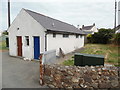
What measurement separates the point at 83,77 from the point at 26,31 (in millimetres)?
7596

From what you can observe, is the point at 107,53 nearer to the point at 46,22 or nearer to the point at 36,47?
the point at 46,22

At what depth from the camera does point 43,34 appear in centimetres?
848

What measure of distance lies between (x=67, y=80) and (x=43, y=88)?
123cm

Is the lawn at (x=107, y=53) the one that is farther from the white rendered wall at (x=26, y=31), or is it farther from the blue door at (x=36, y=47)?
the white rendered wall at (x=26, y=31)

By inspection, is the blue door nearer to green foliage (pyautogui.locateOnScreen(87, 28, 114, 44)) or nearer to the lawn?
the lawn

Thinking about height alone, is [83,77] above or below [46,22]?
below

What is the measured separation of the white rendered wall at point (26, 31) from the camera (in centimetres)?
872

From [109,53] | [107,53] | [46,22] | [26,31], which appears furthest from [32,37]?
[109,53]

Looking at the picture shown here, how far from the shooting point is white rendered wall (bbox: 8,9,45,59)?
872 centimetres

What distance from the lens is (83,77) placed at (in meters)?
3.97

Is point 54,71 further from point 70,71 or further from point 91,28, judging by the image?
point 91,28

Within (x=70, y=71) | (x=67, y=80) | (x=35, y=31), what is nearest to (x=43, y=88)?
(x=67, y=80)

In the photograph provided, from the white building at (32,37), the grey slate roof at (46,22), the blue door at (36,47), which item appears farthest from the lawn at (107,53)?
the grey slate roof at (46,22)

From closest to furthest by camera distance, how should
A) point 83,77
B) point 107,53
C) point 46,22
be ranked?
point 83,77
point 46,22
point 107,53
